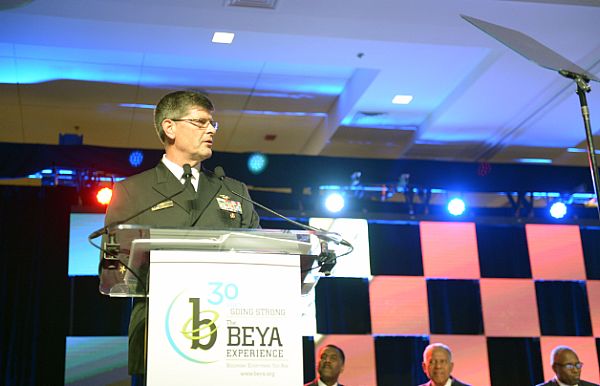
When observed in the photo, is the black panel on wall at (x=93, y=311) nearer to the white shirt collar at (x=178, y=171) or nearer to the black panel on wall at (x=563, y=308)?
the black panel on wall at (x=563, y=308)

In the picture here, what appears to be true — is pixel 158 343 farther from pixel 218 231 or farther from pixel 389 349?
pixel 389 349

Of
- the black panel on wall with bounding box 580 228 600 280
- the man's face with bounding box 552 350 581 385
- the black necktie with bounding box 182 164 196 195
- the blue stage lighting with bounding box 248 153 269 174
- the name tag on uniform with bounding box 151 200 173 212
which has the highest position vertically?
the blue stage lighting with bounding box 248 153 269 174

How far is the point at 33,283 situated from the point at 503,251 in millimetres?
4123

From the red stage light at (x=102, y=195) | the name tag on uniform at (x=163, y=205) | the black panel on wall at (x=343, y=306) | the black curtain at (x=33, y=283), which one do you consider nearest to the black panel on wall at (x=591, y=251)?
the black panel on wall at (x=343, y=306)

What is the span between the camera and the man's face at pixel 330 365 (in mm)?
5843

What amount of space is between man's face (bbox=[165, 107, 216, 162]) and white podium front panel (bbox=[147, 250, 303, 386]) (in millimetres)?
585

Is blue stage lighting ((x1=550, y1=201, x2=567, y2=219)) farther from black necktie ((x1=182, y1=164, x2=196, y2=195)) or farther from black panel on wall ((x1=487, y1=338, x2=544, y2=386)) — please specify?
black necktie ((x1=182, y1=164, x2=196, y2=195))

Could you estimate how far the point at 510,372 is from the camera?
6.80 meters

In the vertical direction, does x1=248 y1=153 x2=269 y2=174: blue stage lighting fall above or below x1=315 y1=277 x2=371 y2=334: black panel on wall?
above

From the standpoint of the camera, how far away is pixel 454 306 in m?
6.86

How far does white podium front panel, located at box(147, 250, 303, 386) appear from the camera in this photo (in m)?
1.63

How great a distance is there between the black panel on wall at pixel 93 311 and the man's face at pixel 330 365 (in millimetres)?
1620

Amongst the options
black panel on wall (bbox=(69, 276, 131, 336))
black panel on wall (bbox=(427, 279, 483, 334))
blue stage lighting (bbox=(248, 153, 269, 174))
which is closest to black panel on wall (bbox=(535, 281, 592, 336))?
black panel on wall (bbox=(427, 279, 483, 334))

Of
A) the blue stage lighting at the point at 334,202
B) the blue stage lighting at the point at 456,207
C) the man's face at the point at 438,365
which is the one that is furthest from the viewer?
the blue stage lighting at the point at 456,207
